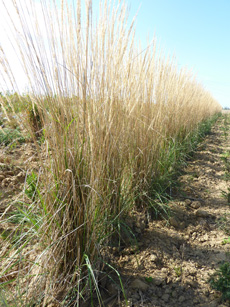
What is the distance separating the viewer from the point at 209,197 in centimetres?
256

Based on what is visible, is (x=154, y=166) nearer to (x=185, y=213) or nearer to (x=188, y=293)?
(x=185, y=213)

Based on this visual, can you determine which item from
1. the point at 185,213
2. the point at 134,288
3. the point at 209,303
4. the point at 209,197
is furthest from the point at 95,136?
the point at 209,197

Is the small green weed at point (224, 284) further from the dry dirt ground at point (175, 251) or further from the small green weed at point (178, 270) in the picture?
the small green weed at point (178, 270)

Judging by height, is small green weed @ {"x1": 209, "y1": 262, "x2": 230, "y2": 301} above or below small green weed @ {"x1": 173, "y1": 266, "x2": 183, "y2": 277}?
above

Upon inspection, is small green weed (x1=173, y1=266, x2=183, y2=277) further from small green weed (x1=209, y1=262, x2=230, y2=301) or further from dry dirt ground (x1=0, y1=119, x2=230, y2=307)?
small green weed (x1=209, y1=262, x2=230, y2=301)

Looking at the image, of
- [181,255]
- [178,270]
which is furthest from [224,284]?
[181,255]

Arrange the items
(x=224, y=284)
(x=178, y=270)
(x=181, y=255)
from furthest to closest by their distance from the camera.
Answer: (x=181, y=255)
(x=178, y=270)
(x=224, y=284)

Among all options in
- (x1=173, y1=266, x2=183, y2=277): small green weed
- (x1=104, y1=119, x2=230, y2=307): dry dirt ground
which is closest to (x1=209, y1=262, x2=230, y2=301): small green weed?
(x1=104, y1=119, x2=230, y2=307): dry dirt ground

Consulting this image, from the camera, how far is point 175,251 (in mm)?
1676

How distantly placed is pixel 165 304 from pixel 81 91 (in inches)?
46.1

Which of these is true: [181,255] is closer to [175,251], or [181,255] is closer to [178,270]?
[175,251]

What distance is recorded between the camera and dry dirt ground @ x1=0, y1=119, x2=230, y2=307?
130 cm

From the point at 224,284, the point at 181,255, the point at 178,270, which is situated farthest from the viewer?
the point at 181,255

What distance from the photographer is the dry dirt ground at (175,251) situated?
130cm
